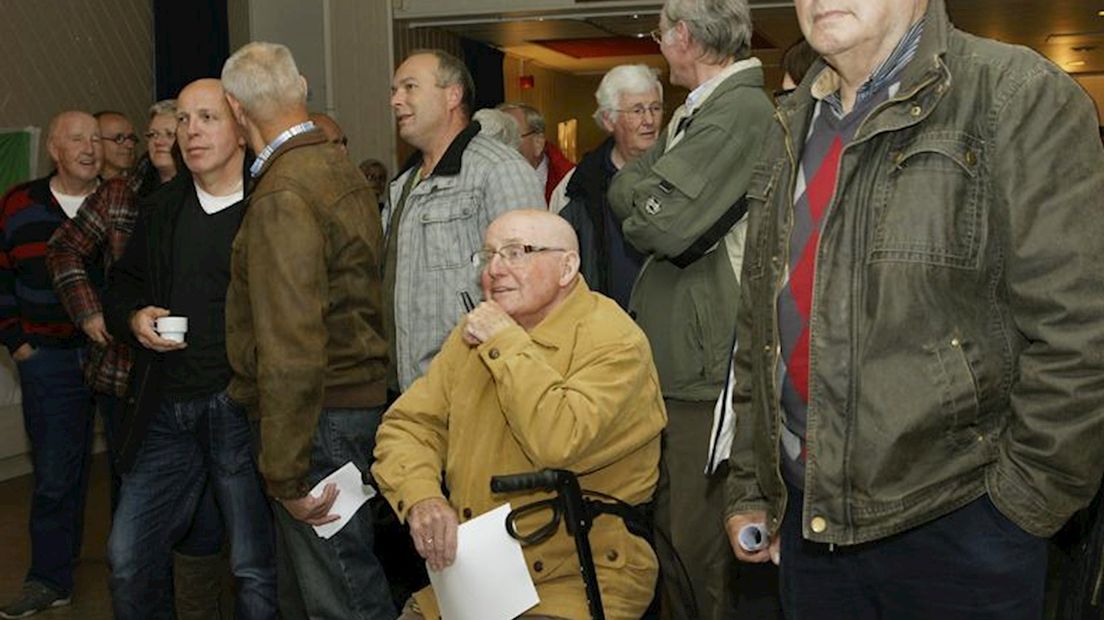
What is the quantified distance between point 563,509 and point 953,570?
0.93 m

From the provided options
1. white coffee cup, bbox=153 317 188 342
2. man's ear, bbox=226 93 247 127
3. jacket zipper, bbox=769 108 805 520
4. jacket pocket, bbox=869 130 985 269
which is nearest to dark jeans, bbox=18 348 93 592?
white coffee cup, bbox=153 317 188 342

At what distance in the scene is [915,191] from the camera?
180 cm

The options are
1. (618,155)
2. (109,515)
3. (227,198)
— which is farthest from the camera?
(109,515)

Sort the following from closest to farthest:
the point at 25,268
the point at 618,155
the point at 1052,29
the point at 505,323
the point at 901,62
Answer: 1. the point at 901,62
2. the point at 505,323
3. the point at 618,155
4. the point at 25,268
5. the point at 1052,29

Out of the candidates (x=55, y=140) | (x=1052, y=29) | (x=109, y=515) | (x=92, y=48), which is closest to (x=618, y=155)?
(x=55, y=140)

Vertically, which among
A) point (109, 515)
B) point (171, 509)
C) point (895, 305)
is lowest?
point (109, 515)

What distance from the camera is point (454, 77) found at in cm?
387

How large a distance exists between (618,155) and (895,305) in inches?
103

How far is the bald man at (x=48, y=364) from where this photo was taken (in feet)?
15.6

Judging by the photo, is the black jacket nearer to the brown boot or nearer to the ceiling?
the brown boot

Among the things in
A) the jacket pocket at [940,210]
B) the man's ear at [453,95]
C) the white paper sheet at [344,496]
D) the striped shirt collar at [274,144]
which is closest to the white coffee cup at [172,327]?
the striped shirt collar at [274,144]

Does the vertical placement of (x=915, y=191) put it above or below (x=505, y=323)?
above

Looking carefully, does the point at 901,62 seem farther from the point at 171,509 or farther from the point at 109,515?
the point at 109,515

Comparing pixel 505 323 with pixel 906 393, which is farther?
pixel 505 323
